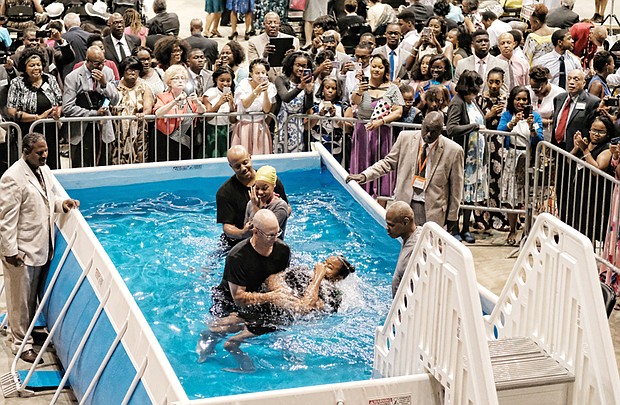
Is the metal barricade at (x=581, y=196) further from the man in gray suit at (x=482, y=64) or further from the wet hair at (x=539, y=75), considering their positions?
the man in gray suit at (x=482, y=64)

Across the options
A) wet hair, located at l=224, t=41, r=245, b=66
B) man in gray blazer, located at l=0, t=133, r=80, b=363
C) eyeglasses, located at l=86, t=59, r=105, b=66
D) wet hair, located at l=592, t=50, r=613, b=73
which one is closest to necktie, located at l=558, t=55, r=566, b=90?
wet hair, located at l=592, t=50, r=613, b=73

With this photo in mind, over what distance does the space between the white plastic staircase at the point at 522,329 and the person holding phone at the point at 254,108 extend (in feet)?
19.2

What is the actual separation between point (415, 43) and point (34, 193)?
7.24 m

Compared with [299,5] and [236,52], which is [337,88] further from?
[299,5]

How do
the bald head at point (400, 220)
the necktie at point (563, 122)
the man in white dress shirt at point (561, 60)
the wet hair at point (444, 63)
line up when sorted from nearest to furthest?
the bald head at point (400, 220) < the necktie at point (563, 122) < the wet hair at point (444, 63) < the man in white dress shirt at point (561, 60)

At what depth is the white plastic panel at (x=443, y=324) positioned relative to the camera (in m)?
6.26

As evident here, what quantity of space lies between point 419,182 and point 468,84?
69.6 inches

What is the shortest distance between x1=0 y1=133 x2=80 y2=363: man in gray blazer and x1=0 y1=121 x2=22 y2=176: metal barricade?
2.15 metres

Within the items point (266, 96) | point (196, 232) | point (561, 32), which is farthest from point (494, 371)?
point (561, 32)

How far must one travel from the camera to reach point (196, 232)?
11.5 metres

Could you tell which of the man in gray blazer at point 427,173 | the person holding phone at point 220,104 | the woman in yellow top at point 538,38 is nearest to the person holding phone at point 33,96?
the person holding phone at point 220,104

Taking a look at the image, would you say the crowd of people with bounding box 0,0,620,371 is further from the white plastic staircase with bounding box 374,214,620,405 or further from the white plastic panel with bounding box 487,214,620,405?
the white plastic panel with bounding box 487,214,620,405

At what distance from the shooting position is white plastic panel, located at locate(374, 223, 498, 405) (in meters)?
6.26

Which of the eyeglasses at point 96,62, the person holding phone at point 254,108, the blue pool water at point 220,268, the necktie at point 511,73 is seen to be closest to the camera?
the blue pool water at point 220,268
